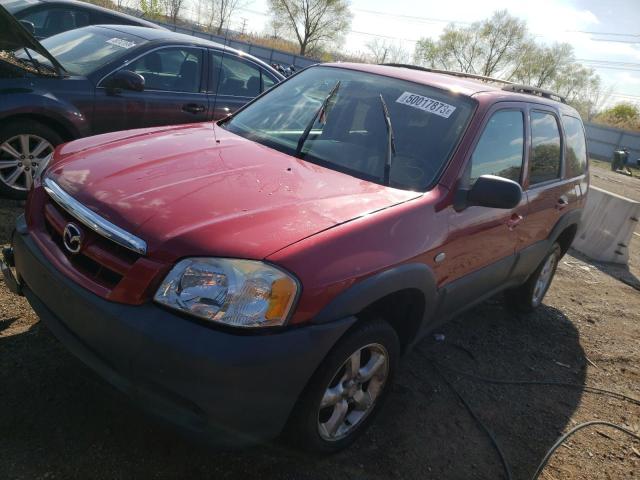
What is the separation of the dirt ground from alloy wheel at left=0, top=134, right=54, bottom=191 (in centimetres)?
24

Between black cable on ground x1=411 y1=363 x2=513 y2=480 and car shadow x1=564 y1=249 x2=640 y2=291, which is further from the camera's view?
car shadow x1=564 y1=249 x2=640 y2=291

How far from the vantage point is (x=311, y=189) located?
244 centimetres

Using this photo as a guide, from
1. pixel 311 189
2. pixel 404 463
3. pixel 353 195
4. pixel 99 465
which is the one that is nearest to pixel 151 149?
pixel 311 189

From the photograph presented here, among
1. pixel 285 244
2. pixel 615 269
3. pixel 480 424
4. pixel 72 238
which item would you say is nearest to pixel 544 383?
pixel 480 424

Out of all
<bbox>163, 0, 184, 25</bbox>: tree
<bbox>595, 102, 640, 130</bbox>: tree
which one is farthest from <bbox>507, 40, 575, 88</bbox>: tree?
<bbox>163, 0, 184, 25</bbox>: tree

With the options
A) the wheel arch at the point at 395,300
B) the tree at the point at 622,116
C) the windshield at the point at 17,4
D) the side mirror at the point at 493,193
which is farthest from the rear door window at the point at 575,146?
the tree at the point at 622,116

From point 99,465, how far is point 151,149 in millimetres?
1521

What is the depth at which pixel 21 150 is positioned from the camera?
4.39m

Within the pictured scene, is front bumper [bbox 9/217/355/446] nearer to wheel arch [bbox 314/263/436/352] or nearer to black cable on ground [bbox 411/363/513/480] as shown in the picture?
wheel arch [bbox 314/263/436/352]

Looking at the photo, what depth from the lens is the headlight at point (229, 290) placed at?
6.04 feet

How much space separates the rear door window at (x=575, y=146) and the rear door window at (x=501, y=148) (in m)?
1.00

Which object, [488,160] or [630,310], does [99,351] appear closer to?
[488,160]

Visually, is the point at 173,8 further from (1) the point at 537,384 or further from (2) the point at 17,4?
(1) the point at 537,384

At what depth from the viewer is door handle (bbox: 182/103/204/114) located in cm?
534
